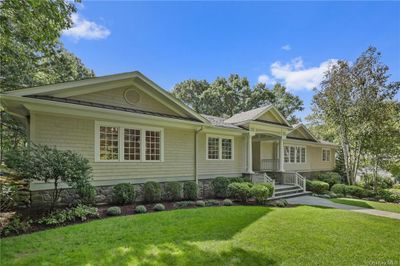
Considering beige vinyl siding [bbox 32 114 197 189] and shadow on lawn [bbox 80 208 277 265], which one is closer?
shadow on lawn [bbox 80 208 277 265]

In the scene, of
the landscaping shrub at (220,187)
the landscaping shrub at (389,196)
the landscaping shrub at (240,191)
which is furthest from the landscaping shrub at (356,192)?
the landscaping shrub at (220,187)

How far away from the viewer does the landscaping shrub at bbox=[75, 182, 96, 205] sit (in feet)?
23.0

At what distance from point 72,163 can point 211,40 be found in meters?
13.0

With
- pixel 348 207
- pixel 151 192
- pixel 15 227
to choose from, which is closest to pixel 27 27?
pixel 15 227

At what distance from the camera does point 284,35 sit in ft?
50.1

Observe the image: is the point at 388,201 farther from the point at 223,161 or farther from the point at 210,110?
the point at 210,110

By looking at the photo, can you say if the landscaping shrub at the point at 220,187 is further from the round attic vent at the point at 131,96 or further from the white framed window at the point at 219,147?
the round attic vent at the point at 131,96

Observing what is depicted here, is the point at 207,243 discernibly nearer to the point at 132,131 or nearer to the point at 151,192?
the point at 151,192

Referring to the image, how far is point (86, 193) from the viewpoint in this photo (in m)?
7.55

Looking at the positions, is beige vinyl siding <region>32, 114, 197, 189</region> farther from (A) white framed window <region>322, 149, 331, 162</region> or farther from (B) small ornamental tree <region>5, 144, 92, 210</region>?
(A) white framed window <region>322, 149, 331, 162</region>

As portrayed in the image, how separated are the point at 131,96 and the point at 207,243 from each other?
7.26 m

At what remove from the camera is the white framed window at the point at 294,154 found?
1934 centimetres

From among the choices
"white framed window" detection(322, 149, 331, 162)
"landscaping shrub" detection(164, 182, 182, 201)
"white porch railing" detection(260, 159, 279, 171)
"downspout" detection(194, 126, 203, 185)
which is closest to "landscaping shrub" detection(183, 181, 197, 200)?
"landscaping shrub" detection(164, 182, 182, 201)

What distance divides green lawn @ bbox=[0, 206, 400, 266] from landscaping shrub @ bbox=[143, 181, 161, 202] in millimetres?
2423
